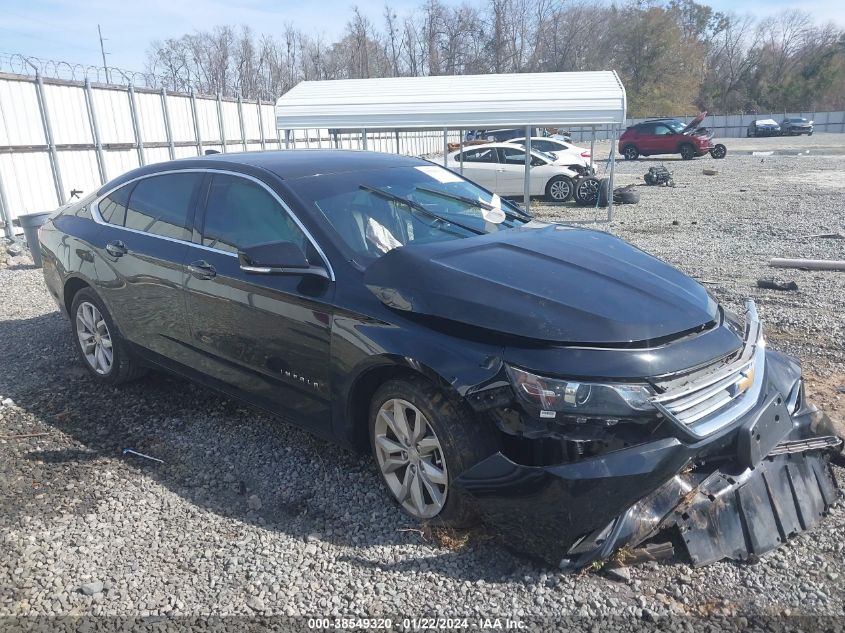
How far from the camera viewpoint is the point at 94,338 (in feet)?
16.5

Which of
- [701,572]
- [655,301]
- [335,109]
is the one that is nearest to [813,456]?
[701,572]

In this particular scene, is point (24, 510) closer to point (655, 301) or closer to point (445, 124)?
point (655, 301)

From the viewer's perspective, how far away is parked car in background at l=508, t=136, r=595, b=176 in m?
16.9

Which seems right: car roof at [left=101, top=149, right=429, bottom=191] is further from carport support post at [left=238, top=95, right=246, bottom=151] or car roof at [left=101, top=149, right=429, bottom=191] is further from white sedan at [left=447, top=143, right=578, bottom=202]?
carport support post at [left=238, top=95, right=246, bottom=151]

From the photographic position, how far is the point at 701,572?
9.21 feet

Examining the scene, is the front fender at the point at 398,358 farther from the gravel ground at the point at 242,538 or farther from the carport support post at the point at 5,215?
the carport support post at the point at 5,215

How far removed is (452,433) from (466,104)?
40.8 ft

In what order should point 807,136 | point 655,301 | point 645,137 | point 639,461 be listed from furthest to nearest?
point 807,136 < point 645,137 < point 655,301 < point 639,461

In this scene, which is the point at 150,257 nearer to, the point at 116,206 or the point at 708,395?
the point at 116,206

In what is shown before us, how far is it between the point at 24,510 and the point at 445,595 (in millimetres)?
2258

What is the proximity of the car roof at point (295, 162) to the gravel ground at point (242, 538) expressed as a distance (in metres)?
1.62

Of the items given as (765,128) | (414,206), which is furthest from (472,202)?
(765,128)

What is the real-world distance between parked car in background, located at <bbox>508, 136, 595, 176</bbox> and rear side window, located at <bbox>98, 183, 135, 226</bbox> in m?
13.5

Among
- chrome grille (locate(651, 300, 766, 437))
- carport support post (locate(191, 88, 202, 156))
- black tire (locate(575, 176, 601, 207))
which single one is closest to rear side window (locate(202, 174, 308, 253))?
chrome grille (locate(651, 300, 766, 437))
